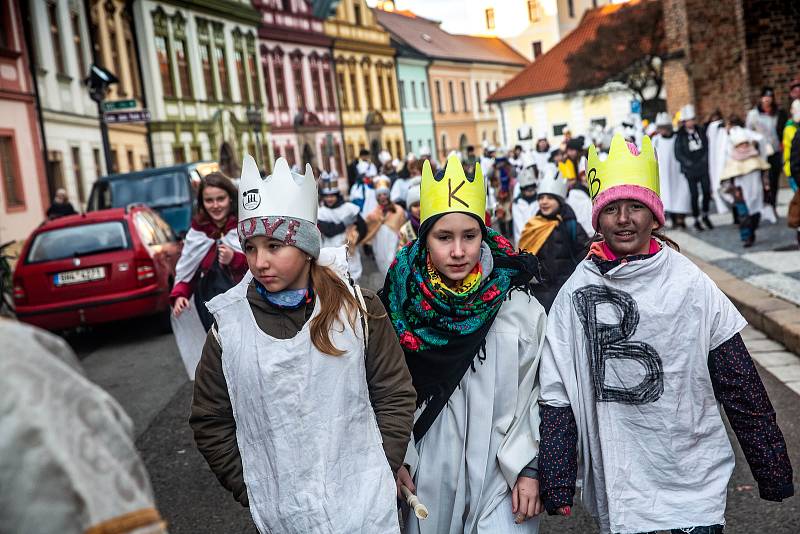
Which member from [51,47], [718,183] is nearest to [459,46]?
[51,47]

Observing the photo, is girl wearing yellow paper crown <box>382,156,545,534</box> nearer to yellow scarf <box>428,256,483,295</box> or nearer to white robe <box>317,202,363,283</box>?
yellow scarf <box>428,256,483,295</box>

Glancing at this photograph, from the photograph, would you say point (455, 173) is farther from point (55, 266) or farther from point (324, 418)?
point (55, 266)

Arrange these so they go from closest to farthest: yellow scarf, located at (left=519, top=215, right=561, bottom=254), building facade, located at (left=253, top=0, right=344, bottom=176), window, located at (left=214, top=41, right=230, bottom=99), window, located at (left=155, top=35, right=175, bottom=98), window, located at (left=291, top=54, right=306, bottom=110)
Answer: yellow scarf, located at (left=519, top=215, right=561, bottom=254), window, located at (left=155, top=35, right=175, bottom=98), window, located at (left=214, top=41, right=230, bottom=99), building facade, located at (left=253, top=0, right=344, bottom=176), window, located at (left=291, top=54, right=306, bottom=110)

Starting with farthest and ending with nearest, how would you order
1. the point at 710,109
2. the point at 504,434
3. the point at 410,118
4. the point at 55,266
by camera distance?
the point at 410,118, the point at 710,109, the point at 55,266, the point at 504,434

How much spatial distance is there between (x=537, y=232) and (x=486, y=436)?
13.5 ft

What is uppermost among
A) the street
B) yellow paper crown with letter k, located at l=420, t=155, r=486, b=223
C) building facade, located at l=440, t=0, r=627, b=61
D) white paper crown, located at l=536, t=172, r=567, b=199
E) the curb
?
building facade, located at l=440, t=0, r=627, b=61

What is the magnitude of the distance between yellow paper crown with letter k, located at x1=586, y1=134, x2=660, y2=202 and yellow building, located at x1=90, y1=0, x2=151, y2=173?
1222 inches

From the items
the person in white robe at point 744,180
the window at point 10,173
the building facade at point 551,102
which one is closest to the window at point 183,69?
the window at point 10,173

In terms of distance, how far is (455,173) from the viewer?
362cm

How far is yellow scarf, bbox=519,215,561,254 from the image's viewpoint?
7.34 meters

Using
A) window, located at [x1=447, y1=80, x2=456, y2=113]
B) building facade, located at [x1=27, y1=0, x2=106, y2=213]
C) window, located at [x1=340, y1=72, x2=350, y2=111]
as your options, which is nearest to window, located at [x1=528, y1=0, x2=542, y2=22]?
window, located at [x1=447, y1=80, x2=456, y2=113]

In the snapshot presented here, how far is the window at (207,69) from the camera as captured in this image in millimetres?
46438

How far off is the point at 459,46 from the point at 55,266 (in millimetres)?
78198

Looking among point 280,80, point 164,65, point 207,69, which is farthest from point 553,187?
point 280,80
